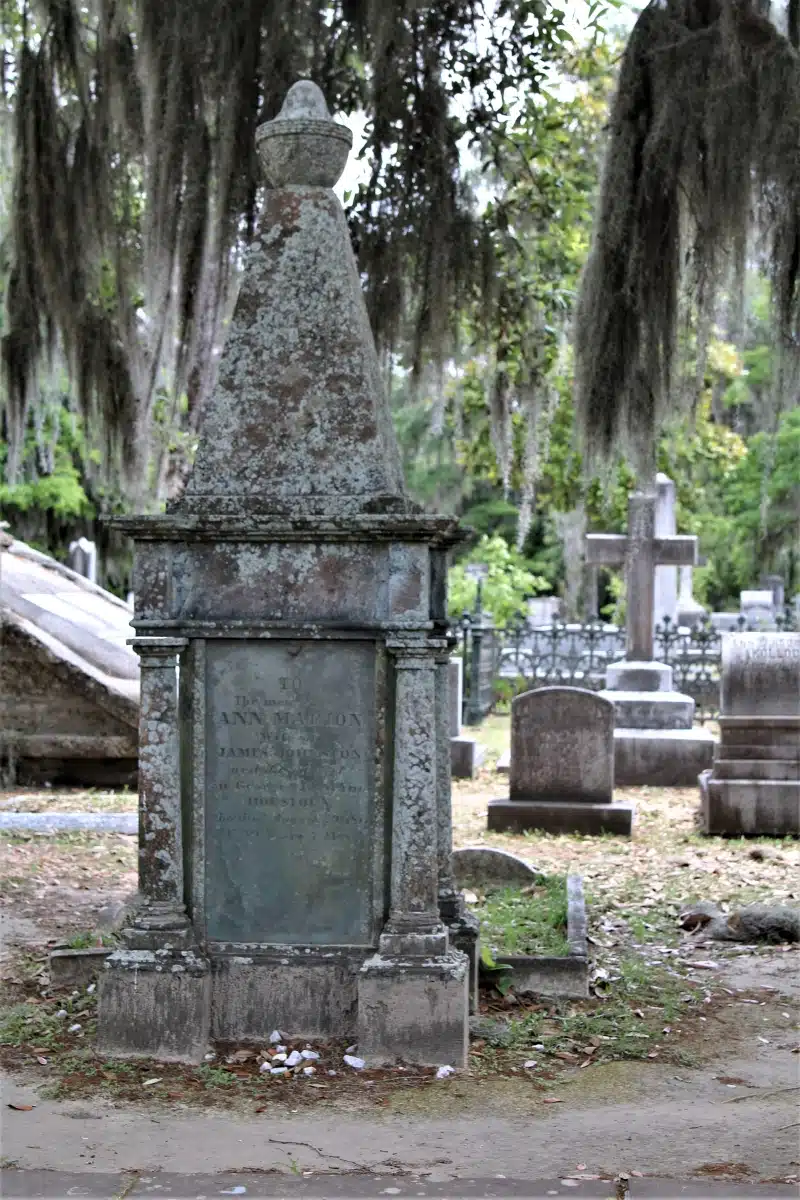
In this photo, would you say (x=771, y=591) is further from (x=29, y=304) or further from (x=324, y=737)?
(x=324, y=737)

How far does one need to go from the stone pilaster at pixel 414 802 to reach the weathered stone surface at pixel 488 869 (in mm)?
2829

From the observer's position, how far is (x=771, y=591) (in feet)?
108

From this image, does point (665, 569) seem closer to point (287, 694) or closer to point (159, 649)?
point (287, 694)

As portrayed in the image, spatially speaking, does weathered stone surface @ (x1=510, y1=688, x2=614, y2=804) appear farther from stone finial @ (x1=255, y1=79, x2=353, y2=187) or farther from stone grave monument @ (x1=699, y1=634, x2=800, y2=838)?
stone finial @ (x1=255, y1=79, x2=353, y2=187)

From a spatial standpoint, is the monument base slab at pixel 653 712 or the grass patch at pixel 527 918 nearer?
the grass patch at pixel 527 918

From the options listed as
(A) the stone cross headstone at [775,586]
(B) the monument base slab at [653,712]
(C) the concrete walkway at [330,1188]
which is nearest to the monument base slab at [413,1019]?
(C) the concrete walkway at [330,1188]

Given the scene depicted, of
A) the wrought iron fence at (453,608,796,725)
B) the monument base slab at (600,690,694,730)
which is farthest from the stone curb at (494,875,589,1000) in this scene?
the wrought iron fence at (453,608,796,725)

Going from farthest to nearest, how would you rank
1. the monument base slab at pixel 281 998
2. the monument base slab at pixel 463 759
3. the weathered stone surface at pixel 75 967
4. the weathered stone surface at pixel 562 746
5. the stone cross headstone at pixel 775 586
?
the stone cross headstone at pixel 775 586 → the monument base slab at pixel 463 759 → the weathered stone surface at pixel 562 746 → the weathered stone surface at pixel 75 967 → the monument base slab at pixel 281 998

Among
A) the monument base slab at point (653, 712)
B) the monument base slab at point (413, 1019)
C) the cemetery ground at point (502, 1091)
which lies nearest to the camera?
the cemetery ground at point (502, 1091)

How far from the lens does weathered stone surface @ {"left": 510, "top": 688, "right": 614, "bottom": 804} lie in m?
10.8

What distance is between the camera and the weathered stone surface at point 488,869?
833cm

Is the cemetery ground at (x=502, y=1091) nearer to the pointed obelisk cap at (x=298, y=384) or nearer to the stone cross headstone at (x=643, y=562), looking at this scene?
the pointed obelisk cap at (x=298, y=384)

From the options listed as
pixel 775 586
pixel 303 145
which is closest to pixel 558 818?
pixel 303 145

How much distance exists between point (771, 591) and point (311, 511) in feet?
94.3
